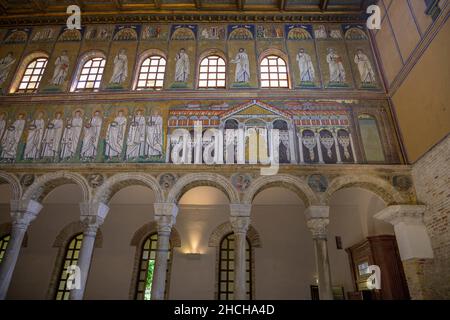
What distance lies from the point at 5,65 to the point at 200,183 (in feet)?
27.0

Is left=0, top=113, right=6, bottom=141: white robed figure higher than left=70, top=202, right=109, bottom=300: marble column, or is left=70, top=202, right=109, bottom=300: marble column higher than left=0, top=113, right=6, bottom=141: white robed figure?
left=0, top=113, right=6, bottom=141: white robed figure

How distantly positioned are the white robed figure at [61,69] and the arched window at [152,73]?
2.50 meters

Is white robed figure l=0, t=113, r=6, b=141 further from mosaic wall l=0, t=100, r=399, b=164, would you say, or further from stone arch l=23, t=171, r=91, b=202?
stone arch l=23, t=171, r=91, b=202

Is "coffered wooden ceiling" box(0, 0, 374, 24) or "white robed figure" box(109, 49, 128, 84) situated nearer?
"white robed figure" box(109, 49, 128, 84)

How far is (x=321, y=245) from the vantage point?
774 centimetres

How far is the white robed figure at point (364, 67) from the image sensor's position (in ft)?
32.7

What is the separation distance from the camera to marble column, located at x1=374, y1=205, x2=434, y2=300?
736 centimetres

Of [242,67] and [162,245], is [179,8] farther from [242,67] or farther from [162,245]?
[162,245]

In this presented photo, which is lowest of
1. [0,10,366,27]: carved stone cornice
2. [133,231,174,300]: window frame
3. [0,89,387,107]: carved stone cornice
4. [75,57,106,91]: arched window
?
[133,231,174,300]: window frame

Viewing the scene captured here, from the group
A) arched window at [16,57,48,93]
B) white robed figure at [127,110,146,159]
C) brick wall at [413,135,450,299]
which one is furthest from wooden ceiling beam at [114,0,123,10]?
brick wall at [413,135,450,299]

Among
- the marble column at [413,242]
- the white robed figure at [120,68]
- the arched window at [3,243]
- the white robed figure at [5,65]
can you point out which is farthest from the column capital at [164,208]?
the white robed figure at [5,65]

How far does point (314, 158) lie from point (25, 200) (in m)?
7.95

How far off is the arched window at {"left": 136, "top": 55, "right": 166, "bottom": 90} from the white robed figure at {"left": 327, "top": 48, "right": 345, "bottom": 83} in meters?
5.55
